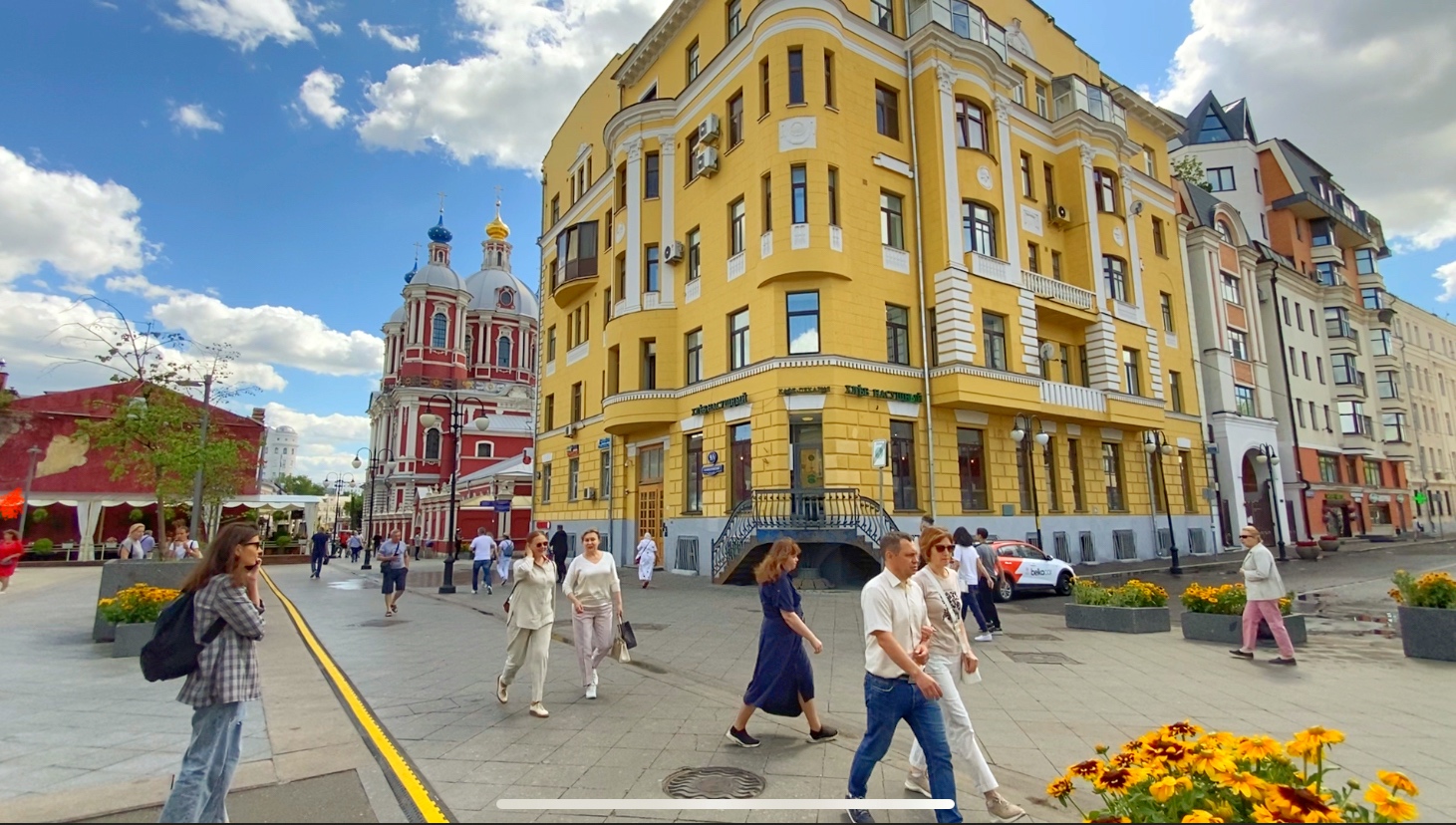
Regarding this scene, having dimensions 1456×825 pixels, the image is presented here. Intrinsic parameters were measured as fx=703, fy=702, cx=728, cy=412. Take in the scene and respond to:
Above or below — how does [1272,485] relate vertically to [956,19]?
below

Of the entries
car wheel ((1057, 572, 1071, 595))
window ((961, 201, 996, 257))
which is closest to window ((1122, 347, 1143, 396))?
window ((961, 201, 996, 257))

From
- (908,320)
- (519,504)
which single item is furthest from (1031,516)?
(519,504)

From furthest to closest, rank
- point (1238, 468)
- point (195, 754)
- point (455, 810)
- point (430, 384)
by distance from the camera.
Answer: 1. point (430, 384)
2. point (1238, 468)
3. point (455, 810)
4. point (195, 754)

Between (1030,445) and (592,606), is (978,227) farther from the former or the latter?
(592,606)

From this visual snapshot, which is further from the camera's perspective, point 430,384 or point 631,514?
point 430,384

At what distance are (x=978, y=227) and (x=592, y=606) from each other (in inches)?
786

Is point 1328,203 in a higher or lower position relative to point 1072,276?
higher

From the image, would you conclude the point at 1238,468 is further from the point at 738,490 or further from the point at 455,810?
the point at 455,810

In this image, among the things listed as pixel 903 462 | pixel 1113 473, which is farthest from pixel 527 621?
pixel 1113 473

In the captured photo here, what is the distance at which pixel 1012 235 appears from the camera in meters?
23.7

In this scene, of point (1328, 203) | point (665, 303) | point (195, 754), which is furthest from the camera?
point (1328, 203)

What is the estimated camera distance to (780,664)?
5.82 metres

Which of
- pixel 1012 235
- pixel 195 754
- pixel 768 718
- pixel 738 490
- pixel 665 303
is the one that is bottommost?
pixel 768 718

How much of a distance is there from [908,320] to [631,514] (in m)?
12.1
